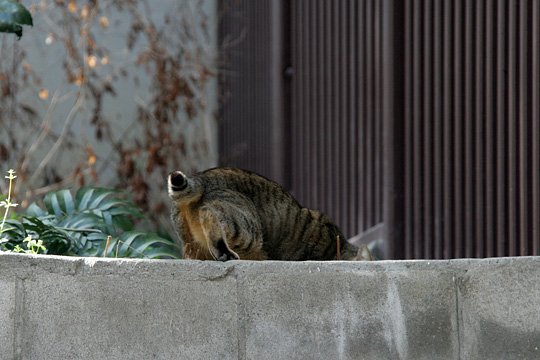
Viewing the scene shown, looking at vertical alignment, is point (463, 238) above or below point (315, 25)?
below

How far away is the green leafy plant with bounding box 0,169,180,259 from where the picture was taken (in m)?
5.17

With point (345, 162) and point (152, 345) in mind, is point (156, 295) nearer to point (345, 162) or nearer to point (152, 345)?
point (152, 345)

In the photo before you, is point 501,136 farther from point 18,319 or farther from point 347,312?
point 18,319

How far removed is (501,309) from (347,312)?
522mm

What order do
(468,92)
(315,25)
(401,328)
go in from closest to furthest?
(401,328) → (468,92) → (315,25)

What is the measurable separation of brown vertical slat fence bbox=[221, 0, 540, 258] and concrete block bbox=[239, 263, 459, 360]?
137 centimetres

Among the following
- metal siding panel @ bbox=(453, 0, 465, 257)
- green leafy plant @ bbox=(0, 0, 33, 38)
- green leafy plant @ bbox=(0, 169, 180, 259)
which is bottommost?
green leafy plant @ bbox=(0, 169, 180, 259)

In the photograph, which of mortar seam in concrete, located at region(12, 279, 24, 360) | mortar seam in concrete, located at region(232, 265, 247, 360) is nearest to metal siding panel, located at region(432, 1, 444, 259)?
mortar seam in concrete, located at region(232, 265, 247, 360)

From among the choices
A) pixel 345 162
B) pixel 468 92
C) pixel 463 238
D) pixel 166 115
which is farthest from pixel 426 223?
pixel 166 115

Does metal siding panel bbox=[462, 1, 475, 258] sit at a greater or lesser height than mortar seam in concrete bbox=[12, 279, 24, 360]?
greater

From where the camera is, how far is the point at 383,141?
21.9ft

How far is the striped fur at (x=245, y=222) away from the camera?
15.3ft

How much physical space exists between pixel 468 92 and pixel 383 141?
1.13m

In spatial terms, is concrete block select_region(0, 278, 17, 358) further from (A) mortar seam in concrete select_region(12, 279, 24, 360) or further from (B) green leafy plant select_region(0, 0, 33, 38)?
(B) green leafy plant select_region(0, 0, 33, 38)
